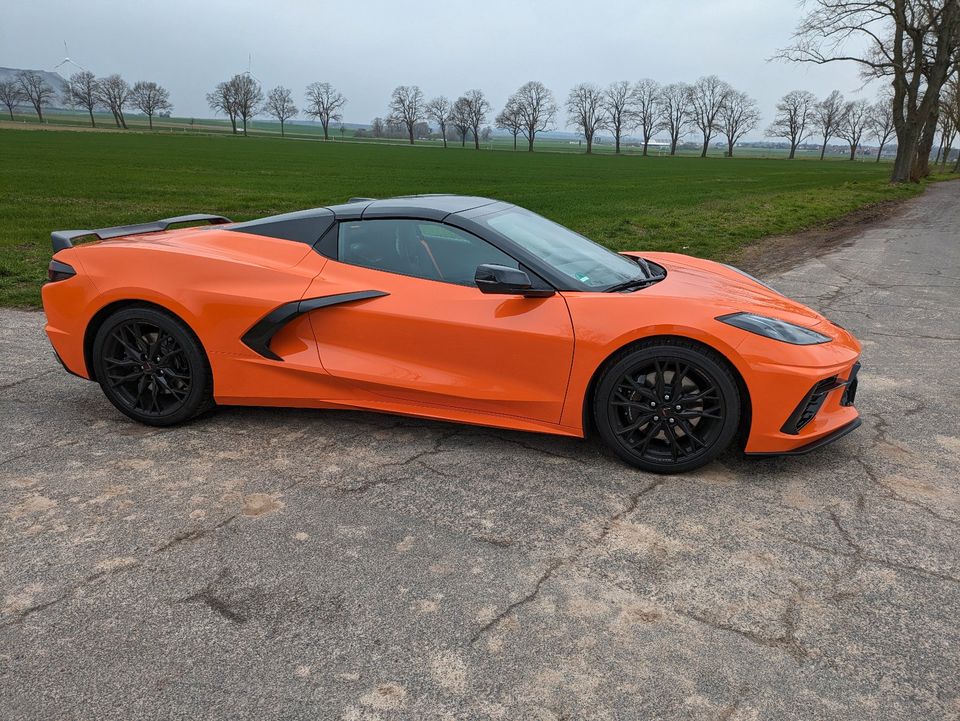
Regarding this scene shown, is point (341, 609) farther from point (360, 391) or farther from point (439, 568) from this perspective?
point (360, 391)

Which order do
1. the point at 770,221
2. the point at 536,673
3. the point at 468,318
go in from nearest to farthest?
the point at 536,673
the point at 468,318
the point at 770,221

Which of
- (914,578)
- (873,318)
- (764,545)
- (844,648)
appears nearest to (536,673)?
(844,648)

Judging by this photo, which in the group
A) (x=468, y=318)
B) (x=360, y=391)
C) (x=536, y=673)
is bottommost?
(x=536, y=673)

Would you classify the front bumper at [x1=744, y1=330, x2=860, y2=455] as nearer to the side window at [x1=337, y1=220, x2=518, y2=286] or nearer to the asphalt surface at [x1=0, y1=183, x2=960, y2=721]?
the asphalt surface at [x1=0, y1=183, x2=960, y2=721]

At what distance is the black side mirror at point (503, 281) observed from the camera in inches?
133

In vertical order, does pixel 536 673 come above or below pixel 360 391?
below

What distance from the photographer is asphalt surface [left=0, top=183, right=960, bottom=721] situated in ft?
6.86

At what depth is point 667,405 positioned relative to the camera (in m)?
3.38

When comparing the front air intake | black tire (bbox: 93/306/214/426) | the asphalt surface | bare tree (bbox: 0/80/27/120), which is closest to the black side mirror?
the asphalt surface

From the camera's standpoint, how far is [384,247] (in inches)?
152

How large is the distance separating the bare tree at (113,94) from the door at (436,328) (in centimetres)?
13175

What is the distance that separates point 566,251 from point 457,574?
208cm

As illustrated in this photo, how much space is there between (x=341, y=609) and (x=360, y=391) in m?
1.55

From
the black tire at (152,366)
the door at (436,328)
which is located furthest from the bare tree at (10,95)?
the door at (436,328)
